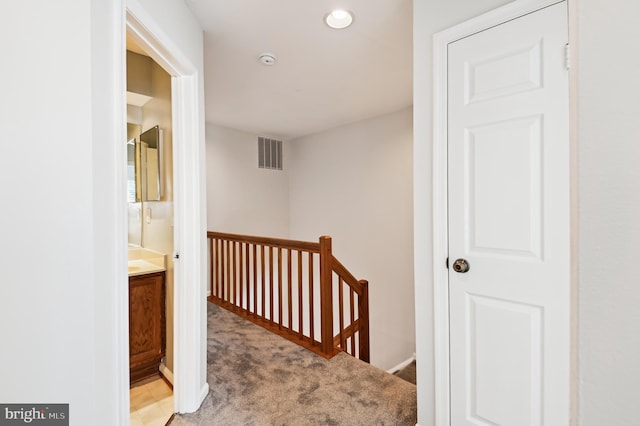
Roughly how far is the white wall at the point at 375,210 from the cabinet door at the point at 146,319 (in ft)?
8.84

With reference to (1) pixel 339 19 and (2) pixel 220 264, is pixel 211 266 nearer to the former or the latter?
(2) pixel 220 264

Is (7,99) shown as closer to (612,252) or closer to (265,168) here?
(612,252)

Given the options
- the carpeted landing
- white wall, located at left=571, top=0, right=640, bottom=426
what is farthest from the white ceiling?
the carpeted landing

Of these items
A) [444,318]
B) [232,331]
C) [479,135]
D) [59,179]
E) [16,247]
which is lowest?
[232,331]

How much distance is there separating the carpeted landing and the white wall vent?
3017 mm

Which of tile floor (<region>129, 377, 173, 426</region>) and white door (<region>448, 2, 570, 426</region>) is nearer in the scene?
white door (<region>448, 2, 570, 426</region>)

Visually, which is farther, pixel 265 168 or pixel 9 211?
pixel 265 168

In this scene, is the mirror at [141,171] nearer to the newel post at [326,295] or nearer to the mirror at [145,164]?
the mirror at [145,164]

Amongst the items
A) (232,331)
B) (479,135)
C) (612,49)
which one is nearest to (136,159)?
(232,331)

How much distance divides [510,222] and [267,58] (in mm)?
2057

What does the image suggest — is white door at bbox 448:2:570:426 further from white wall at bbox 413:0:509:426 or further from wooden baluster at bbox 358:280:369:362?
wooden baluster at bbox 358:280:369:362

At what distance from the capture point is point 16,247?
2.42ft

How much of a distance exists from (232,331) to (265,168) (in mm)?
2784

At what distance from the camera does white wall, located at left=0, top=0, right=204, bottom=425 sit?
0.73 metres
